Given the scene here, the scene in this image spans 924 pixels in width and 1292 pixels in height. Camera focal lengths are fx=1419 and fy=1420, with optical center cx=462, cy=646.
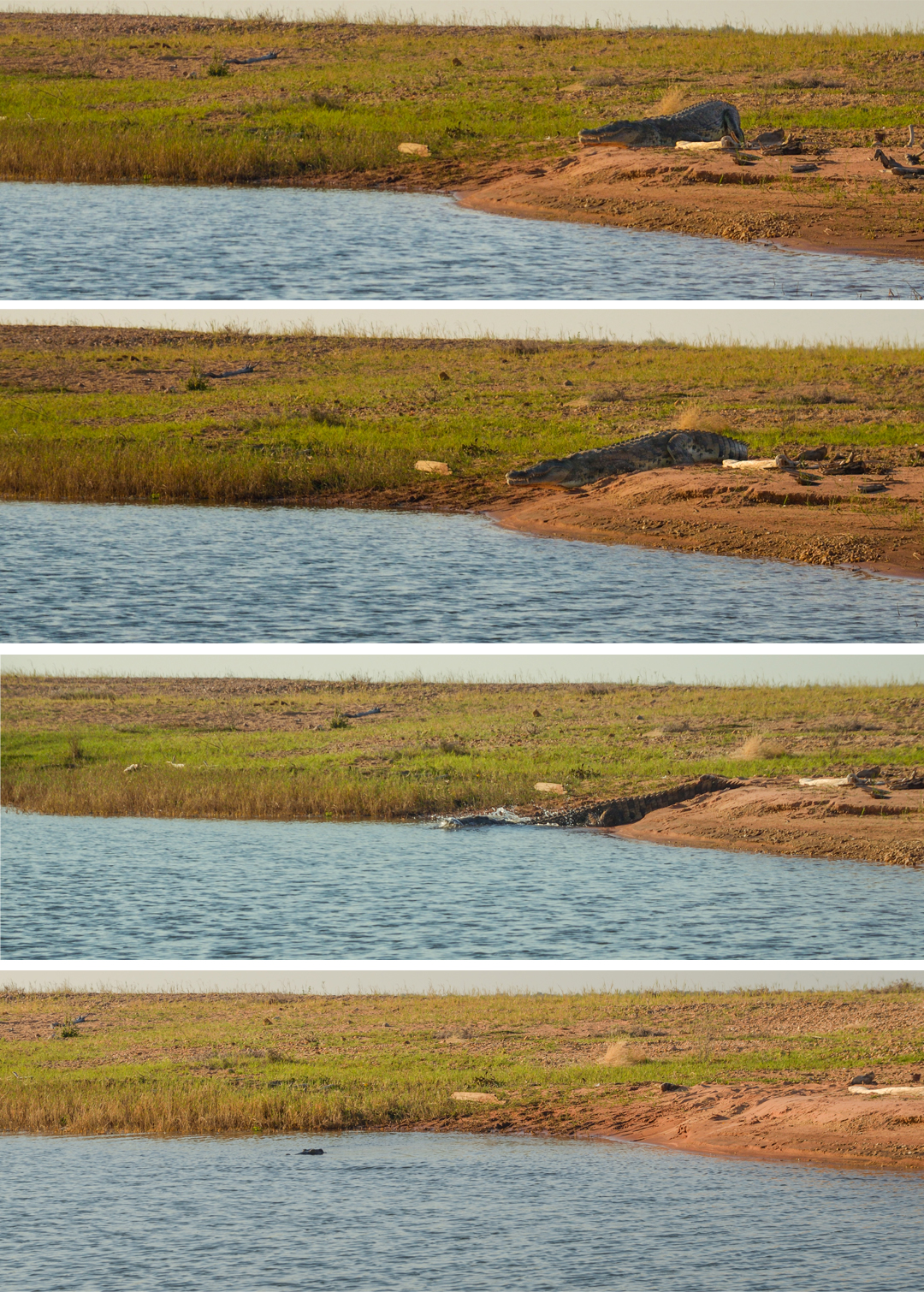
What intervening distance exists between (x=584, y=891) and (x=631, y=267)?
11052 millimetres

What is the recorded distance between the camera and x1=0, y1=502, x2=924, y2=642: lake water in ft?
56.7

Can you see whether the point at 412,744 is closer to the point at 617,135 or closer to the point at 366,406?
the point at 366,406

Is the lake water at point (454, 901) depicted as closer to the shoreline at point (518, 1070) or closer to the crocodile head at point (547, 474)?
the shoreline at point (518, 1070)

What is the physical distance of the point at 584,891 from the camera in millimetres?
25531

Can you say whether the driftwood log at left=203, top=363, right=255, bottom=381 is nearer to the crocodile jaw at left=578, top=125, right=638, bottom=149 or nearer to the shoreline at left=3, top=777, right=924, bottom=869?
the crocodile jaw at left=578, top=125, right=638, bottom=149

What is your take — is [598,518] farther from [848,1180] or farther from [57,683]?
[57,683]

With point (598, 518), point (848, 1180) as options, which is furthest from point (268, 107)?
point (848, 1180)

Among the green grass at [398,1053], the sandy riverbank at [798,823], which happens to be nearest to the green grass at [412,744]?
the sandy riverbank at [798,823]

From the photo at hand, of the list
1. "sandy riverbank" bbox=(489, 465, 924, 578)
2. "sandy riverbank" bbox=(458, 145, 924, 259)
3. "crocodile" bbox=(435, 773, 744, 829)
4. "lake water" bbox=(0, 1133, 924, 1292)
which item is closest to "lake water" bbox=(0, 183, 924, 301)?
"sandy riverbank" bbox=(458, 145, 924, 259)

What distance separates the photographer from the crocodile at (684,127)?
33.4m

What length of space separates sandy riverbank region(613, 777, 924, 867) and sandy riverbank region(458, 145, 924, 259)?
10.9 metres

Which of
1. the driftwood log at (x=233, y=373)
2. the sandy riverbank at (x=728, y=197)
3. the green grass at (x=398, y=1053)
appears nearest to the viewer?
the green grass at (x=398, y=1053)

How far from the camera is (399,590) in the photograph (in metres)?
18.9

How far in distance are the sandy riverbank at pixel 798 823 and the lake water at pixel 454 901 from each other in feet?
2.18
